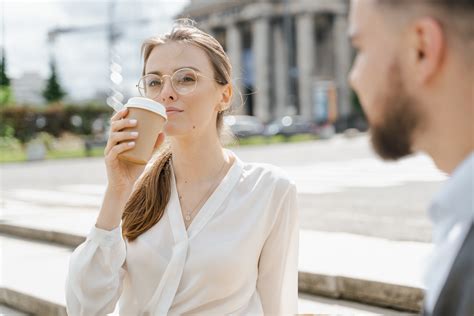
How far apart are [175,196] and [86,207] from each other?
5418mm

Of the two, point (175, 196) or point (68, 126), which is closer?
point (175, 196)

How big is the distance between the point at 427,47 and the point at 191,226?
4.57 feet

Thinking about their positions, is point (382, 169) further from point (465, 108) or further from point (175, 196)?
point (465, 108)

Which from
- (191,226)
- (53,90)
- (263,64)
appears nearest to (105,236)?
(191,226)

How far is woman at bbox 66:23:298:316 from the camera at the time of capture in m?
1.99

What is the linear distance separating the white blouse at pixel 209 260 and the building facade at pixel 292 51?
5099cm

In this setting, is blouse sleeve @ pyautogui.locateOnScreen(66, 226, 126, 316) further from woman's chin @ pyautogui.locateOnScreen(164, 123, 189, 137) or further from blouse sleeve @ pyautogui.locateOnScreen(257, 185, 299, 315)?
blouse sleeve @ pyautogui.locateOnScreen(257, 185, 299, 315)

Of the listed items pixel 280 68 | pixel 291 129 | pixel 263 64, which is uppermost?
pixel 263 64

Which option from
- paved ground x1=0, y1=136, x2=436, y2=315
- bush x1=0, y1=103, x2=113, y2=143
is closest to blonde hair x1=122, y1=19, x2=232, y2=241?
paved ground x1=0, y1=136, x2=436, y2=315

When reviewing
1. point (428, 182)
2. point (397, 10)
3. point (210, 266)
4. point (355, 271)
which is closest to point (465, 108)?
point (397, 10)

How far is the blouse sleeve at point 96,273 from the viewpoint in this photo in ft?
6.33

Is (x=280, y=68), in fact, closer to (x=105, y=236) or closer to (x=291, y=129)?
(x=291, y=129)

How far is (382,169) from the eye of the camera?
11781 millimetres

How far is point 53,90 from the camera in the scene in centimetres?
6656
